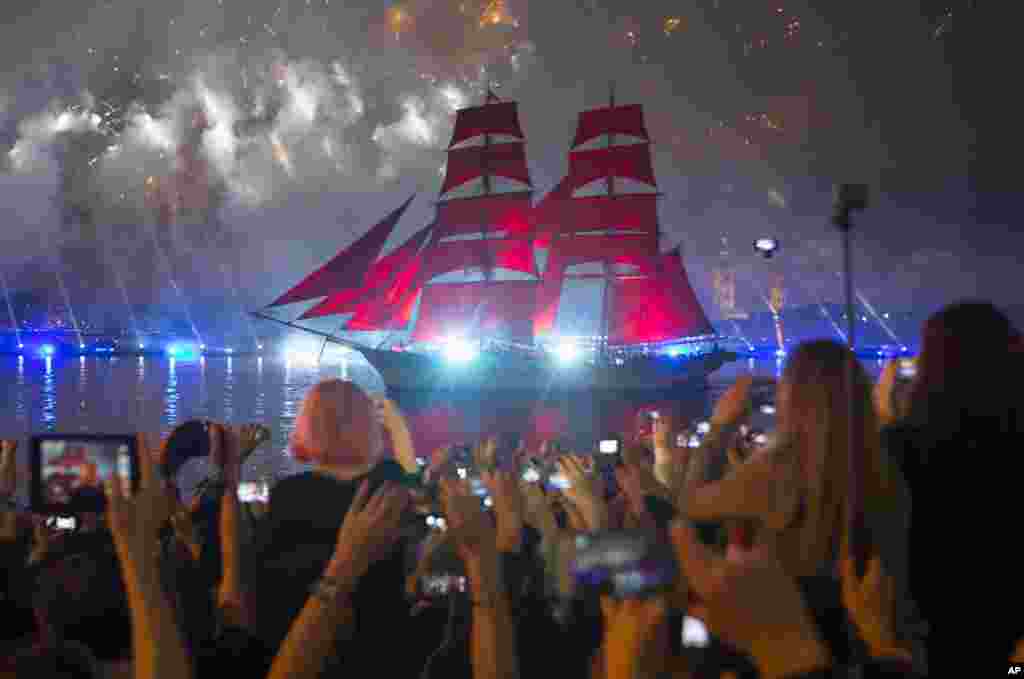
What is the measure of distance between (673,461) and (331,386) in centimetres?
250

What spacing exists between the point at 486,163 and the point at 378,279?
1766cm

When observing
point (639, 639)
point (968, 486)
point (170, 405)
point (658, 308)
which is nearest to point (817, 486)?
point (968, 486)

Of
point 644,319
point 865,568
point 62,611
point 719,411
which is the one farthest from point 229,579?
point 644,319

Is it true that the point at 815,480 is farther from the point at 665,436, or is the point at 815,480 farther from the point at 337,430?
the point at 665,436

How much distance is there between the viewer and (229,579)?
247 cm

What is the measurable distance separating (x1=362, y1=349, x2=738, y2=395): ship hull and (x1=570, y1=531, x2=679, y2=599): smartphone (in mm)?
73071

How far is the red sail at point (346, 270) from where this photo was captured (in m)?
56.1

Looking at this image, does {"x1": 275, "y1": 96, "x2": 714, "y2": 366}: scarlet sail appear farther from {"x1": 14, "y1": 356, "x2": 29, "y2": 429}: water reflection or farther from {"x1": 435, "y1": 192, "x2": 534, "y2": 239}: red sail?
{"x1": 14, "y1": 356, "x2": 29, "y2": 429}: water reflection

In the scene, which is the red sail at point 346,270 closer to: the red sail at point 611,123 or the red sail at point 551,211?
the red sail at point 551,211

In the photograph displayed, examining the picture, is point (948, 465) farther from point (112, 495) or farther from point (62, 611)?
point (62, 611)

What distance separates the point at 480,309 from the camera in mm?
76125

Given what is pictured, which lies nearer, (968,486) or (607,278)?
(968,486)

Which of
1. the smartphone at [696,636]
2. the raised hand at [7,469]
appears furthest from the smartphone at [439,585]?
the raised hand at [7,469]

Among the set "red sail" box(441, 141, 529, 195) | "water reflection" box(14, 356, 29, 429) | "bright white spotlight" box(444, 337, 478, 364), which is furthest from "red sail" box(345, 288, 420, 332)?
"water reflection" box(14, 356, 29, 429)
